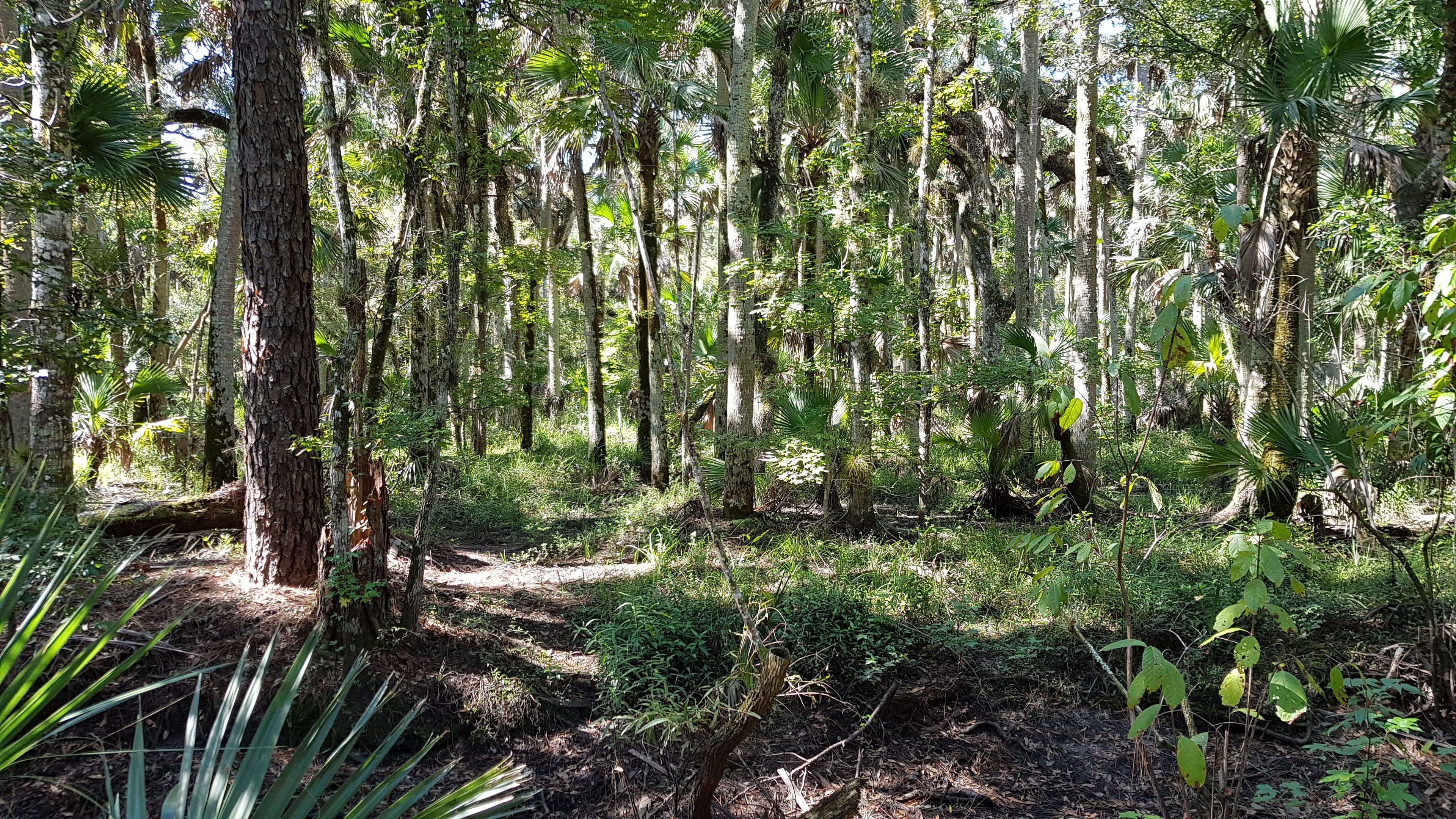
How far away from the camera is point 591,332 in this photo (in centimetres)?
1373

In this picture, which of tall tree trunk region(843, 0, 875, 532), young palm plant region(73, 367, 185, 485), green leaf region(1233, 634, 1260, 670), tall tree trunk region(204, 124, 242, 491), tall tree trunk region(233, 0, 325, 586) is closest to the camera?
green leaf region(1233, 634, 1260, 670)

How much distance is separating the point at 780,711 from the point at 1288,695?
3210mm

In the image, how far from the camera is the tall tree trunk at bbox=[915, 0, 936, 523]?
30.8 ft

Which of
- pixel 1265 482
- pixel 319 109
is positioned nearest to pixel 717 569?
pixel 1265 482

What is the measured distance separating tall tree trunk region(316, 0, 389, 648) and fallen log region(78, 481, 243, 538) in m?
2.55

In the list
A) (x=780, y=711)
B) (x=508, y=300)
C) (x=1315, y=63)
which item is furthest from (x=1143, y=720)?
(x=508, y=300)

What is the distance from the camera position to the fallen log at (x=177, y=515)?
6320mm

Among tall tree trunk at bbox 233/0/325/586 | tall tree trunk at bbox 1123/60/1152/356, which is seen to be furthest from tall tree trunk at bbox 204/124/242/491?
tall tree trunk at bbox 1123/60/1152/356

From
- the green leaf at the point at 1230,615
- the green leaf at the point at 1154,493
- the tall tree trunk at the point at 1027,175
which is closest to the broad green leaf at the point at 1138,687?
the green leaf at the point at 1230,615

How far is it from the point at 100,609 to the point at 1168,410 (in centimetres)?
2091

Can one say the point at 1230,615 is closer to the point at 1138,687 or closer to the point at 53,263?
the point at 1138,687

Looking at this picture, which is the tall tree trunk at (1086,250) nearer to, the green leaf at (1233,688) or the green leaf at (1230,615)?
the green leaf at (1230,615)

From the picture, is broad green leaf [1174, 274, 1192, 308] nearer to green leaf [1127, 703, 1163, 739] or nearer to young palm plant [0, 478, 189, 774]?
green leaf [1127, 703, 1163, 739]

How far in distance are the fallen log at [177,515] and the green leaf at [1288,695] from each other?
286 inches
